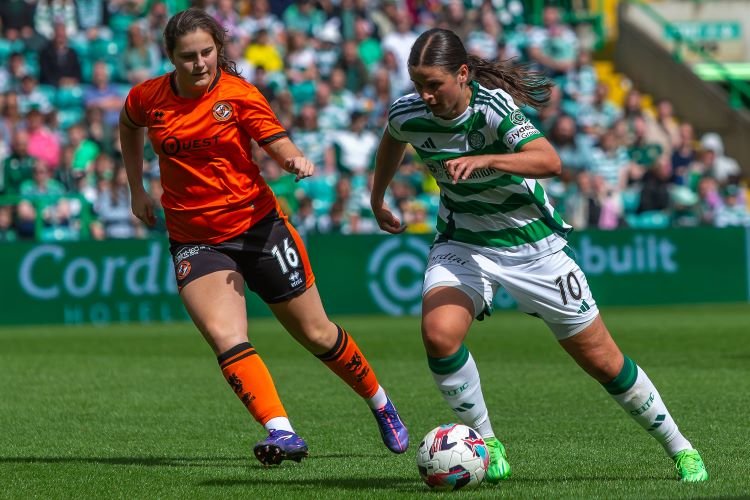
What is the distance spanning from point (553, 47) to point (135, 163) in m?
17.7

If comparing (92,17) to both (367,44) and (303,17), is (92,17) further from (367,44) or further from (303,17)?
(367,44)

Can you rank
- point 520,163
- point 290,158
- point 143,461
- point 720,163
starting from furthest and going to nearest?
point 720,163, point 143,461, point 290,158, point 520,163

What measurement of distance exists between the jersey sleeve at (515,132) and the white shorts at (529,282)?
0.53m

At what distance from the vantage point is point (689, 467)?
6449 millimetres

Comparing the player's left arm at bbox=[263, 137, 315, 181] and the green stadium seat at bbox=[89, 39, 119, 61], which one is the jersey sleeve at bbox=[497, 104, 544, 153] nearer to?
the player's left arm at bbox=[263, 137, 315, 181]

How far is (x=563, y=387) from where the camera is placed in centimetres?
1088

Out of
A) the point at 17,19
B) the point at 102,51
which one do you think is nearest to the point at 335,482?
the point at 102,51

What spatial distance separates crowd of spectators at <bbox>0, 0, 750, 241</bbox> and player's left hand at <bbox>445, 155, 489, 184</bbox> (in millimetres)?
12398

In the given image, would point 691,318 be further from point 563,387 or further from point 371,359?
point 563,387

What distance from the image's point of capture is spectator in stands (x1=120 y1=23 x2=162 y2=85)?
20.2 m

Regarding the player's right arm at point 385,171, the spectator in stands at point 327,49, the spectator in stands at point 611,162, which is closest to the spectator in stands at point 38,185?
the spectator in stands at point 327,49

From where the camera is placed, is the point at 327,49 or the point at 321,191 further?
the point at 327,49

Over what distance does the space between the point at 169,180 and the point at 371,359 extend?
6.39 meters

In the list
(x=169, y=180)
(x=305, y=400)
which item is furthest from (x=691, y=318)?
(x=169, y=180)
